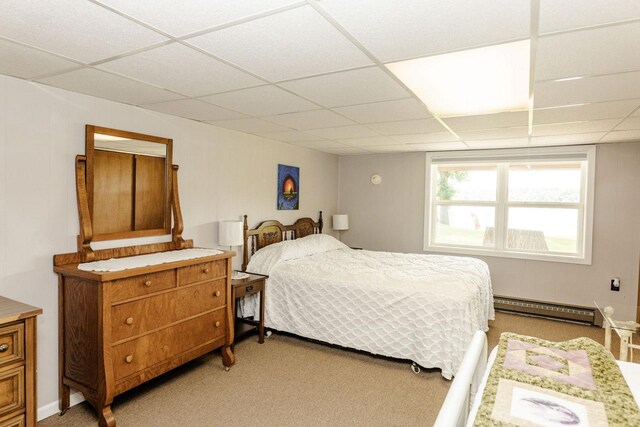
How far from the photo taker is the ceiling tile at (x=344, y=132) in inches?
151

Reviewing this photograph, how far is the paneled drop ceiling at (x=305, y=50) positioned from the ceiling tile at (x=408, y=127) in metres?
0.24

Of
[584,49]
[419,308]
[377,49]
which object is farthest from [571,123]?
[377,49]

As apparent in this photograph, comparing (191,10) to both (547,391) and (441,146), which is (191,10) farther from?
(441,146)

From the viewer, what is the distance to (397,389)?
291cm

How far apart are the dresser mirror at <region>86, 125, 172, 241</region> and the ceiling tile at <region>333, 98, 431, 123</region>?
1.58 metres

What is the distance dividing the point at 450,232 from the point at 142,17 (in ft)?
16.4

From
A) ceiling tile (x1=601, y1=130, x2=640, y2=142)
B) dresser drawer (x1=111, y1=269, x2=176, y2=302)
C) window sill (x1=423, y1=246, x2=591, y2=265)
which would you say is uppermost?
ceiling tile (x1=601, y1=130, x2=640, y2=142)

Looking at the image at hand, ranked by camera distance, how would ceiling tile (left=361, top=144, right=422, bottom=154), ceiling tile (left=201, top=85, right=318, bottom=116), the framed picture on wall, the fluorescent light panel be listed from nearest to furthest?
the fluorescent light panel, ceiling tile (left=201, top=85, right=318, bottom=116), the framed picture on wall, ceiling tile (left=361, top=144, right=422, bottom=154)

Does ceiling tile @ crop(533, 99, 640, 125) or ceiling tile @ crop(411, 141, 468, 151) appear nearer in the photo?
ceiling tile @ crop(533, 99, 640, 125)

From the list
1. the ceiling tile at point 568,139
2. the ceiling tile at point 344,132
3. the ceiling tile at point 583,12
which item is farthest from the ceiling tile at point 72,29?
the ceiling tile at point 568,139

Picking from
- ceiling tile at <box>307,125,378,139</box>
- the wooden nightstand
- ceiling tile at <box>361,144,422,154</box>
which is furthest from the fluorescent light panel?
the wooden nightstand

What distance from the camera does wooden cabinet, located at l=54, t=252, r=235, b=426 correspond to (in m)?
2.32

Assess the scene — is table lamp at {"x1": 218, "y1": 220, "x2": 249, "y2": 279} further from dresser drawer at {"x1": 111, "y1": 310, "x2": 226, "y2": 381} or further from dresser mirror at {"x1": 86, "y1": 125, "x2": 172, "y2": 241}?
dresser drawer at {"x1": 111, "y1": 310, "x2": 226, "y2": 381}

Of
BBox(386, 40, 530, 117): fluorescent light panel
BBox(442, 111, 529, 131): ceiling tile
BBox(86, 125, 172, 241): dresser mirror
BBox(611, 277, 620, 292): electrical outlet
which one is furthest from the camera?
BBox(611, 277, 620, 292): electrical outlet
